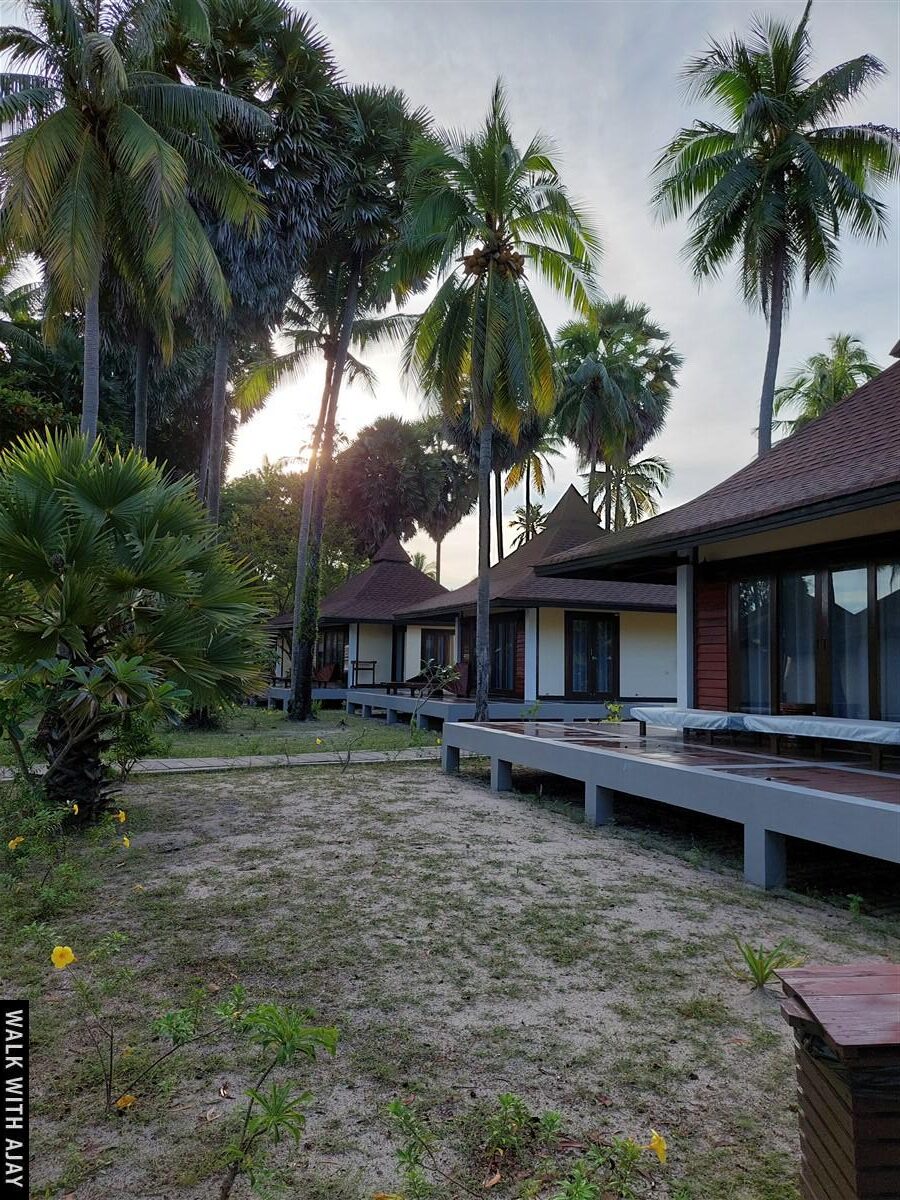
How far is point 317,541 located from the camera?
19.2 meters

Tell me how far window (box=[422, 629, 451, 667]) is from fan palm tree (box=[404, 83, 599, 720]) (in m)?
10.7

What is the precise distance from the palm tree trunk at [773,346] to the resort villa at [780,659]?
7.46 metres

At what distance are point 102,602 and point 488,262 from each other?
448 inches

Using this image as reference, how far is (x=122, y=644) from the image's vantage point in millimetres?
6121

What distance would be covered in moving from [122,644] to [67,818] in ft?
5.43

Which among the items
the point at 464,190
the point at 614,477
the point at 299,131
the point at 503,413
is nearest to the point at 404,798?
the point at 503,413

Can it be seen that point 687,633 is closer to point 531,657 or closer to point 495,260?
point 531,657

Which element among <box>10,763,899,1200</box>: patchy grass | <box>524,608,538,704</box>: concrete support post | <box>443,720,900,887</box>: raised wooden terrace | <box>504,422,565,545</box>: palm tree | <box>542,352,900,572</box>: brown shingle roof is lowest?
<box>10,763,899,1200</box>: patchy grass

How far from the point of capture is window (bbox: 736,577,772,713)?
898 centimetres

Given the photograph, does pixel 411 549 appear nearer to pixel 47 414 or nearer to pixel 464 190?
pixel 47 414

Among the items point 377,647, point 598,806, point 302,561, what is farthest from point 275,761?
point 377,647

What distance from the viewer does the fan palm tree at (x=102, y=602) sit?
18.3 ft

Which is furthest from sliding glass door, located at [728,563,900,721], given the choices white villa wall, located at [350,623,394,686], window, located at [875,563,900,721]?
white villa wall, located at [350,623,394,686]

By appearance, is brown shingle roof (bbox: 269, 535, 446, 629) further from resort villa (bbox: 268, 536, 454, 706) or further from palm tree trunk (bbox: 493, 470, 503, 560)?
palm tree trunk (bbox: 493, 470, 503, 560)
